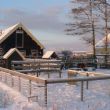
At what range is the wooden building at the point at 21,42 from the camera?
46.0 meters

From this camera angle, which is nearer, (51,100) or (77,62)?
(51,100)

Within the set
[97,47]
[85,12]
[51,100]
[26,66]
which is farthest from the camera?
[97,47]

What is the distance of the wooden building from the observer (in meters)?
46.0

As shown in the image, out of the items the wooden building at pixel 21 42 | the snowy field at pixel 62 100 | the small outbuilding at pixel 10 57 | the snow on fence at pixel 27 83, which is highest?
the wooden building at pixel 21 42

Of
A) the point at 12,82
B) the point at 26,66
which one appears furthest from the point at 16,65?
the point at 12,82

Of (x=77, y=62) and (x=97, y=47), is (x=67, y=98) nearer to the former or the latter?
(x=77, y=62)

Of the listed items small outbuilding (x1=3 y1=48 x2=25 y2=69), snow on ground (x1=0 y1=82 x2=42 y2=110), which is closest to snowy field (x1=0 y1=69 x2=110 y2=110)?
snow on ground (x1=0 y1=82 x2=42 y2=110)

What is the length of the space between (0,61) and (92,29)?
16372 mm

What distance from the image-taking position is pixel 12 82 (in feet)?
53.2

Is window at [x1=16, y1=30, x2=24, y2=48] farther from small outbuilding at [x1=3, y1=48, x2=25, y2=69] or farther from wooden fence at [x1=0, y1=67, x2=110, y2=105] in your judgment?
wooden fence at [x1=0, y1=67, x2=110, y2=105]

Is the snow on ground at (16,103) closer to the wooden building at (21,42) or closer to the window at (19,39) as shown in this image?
the wooden building at (21,42)

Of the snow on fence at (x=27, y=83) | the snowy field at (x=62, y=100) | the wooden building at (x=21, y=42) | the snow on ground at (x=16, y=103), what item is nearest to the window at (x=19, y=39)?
the wooden building at (x=21, y=42)

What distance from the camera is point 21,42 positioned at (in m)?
47.5

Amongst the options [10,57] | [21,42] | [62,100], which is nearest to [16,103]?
[62,100]
